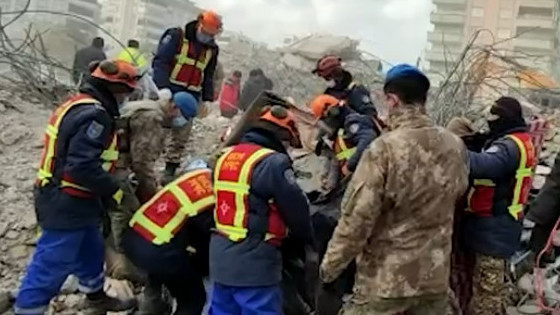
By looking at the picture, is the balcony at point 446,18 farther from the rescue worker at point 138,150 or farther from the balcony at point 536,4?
the rescue worker at point 138,150

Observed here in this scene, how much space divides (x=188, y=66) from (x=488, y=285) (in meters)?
3.41

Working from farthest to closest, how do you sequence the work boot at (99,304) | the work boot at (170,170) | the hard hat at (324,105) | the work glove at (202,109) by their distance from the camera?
the work glove at (202,109) < the work boot at (170,170) < the hard hat at (324,105) < the work boot at (99,304)

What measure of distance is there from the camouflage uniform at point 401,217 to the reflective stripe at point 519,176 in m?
0.95

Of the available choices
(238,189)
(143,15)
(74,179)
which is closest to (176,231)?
(74,179)

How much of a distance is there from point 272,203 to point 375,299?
0.73 metres

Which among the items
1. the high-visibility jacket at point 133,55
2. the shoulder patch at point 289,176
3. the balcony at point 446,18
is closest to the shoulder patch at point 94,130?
the shoulder patch at point 289,176

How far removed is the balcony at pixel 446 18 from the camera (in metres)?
37.9

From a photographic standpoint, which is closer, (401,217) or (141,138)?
(401,217)

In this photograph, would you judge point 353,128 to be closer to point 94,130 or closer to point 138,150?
point 138,150

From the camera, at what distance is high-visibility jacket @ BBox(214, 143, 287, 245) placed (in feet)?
12.8

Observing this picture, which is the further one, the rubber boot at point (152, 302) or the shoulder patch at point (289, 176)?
the rubber boot at point (152, 302)

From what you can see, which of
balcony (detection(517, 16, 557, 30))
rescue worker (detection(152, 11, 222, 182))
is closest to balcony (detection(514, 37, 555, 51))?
balcony (detection(517, 16, 557, 30))

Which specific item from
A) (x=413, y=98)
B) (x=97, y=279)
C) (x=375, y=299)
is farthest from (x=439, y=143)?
(x=97, y=279)

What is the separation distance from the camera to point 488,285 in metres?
4.62
